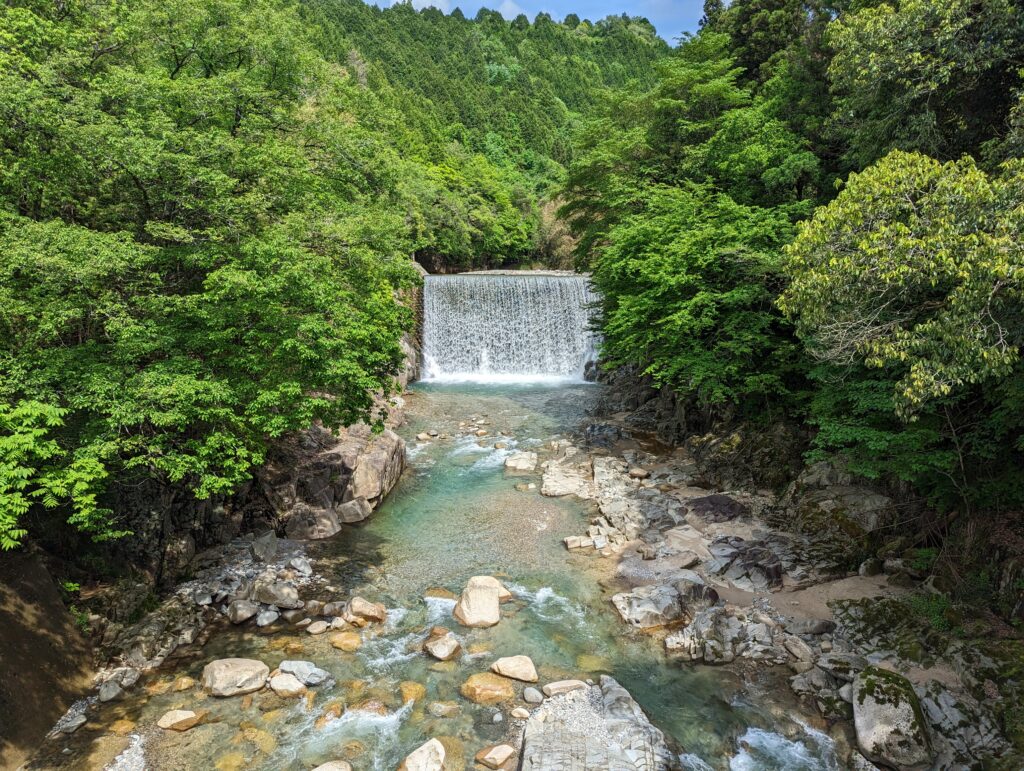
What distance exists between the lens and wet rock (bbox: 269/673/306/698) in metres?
7.31

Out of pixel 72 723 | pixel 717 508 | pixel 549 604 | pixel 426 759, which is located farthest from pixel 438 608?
pixel 717 508

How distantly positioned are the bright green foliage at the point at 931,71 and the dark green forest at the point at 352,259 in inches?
1.9

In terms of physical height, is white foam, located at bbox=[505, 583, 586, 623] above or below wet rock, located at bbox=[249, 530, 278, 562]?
below

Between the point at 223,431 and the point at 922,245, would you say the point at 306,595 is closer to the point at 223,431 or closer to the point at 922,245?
the point at 223,431

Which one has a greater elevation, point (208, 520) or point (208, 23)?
point (208, 23)

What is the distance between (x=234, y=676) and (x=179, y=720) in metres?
0.77

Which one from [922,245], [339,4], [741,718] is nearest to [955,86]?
[922,245]

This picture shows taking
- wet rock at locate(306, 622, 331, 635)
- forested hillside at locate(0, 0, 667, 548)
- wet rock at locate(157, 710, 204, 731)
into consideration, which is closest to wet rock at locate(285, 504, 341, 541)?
forested hillside at locate(0, 0, 667, 548)

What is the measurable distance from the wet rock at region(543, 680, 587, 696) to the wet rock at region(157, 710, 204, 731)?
447 cm

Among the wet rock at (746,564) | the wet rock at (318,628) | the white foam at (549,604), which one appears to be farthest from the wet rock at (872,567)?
the wet rock at (318,628)

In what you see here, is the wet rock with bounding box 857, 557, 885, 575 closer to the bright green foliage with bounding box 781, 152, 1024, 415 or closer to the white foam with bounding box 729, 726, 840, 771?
the white foam with bounding box 729, 726, 840, 771

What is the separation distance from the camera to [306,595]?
9680mm

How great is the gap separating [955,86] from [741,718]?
34.6 ft

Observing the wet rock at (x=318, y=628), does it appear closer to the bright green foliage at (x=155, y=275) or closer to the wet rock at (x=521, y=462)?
the bright green foliage at (x=155, y=275)
